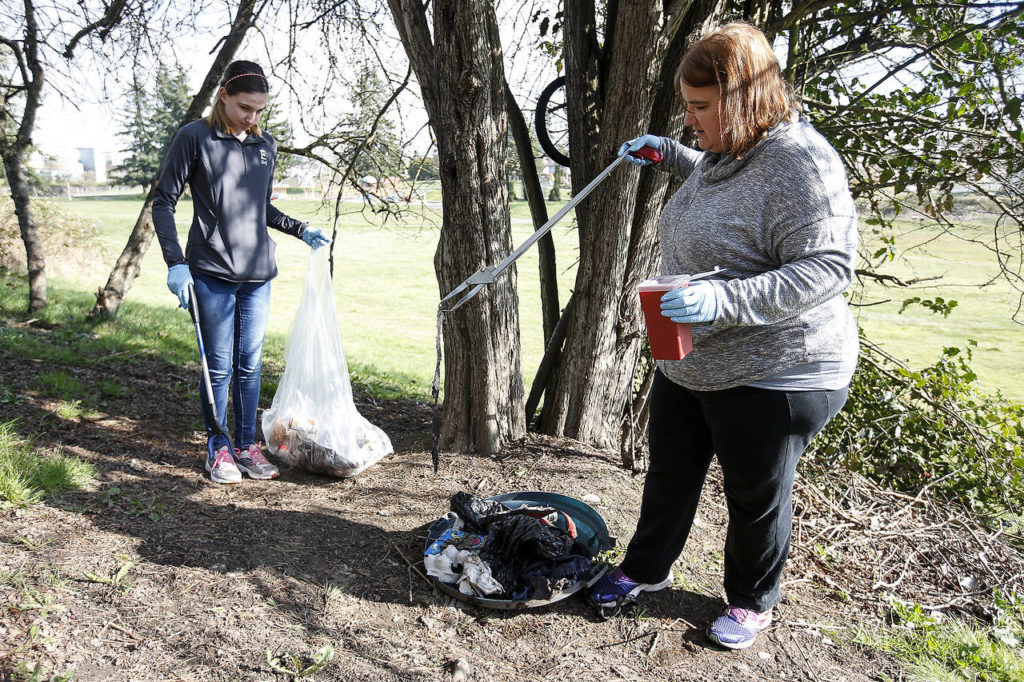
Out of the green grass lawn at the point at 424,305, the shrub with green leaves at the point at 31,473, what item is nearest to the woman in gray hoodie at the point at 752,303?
the green grass lawn at the point at 424,305

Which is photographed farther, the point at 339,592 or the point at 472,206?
the point at 472,206

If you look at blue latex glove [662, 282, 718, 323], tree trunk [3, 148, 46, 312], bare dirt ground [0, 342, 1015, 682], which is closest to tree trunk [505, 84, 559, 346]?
bare dirt ground [0, 342, 1015, 682]

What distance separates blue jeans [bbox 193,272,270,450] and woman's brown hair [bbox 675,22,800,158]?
6.34 ft

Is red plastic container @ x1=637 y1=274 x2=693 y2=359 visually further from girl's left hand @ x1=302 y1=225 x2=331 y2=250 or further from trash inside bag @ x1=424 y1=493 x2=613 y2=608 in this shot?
girl's left hand @ x1=302 y1=225 x2=331 y2=250

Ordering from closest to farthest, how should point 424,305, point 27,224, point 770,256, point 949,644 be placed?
point 770,256 → point 949,644 → point 27,224 → point 424,305

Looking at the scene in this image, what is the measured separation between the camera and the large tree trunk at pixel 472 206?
2.77m

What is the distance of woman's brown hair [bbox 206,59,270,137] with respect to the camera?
2672 millimetres

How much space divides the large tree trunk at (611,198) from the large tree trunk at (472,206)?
32 cm

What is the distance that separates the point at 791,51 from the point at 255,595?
11.6 ft

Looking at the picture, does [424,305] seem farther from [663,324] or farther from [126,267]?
[663,324]

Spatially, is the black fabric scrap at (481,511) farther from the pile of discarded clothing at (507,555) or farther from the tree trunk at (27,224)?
the tree trunk at (27,224)

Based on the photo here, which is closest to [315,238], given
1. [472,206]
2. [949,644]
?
[472,206]

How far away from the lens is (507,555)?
2.29 m

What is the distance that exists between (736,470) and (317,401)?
75.9 inches
